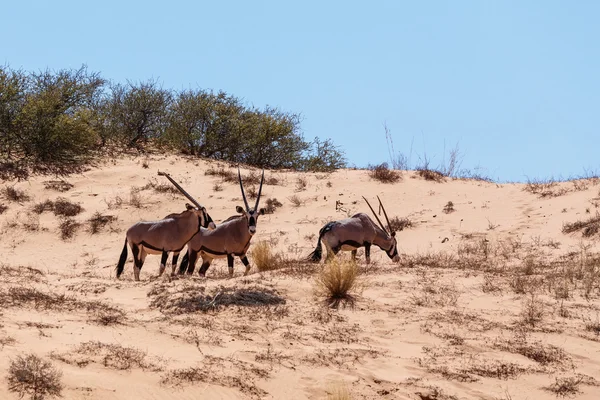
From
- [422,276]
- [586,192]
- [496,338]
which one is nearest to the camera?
[496,338]

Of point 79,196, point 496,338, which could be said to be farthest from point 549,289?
point 79,196

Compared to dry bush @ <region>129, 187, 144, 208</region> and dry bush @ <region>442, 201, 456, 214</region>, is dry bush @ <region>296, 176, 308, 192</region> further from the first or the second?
dry bush @ <region>129, 187, 144, 208</region>

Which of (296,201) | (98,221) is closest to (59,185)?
(98,221)

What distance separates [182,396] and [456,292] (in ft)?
19.0

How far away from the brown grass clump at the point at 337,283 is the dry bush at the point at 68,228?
1047 cm

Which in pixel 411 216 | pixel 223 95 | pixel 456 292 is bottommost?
pixel 456 292

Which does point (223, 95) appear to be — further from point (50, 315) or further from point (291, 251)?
point (50, 315)

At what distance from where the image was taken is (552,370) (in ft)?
32.1

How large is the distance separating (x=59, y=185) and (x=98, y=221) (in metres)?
2.90

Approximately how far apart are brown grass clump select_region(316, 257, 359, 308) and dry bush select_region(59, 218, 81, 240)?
1047 cm

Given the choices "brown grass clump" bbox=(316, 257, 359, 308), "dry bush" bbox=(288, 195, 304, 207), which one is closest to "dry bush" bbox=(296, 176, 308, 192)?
"dry bush" bbox=(288, 195, 304, 207)

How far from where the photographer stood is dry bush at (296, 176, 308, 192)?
24044 mm

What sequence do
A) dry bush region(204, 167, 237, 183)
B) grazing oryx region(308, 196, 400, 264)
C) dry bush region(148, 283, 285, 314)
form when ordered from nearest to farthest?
dry bush region(148, 283, 285, 314) < grazing oryx region(308, 196, 400, 264) < dry bush region(204, 167, 237, 183)

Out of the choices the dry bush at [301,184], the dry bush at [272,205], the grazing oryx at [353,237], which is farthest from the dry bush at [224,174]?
the grazing oryx at [353,237]
